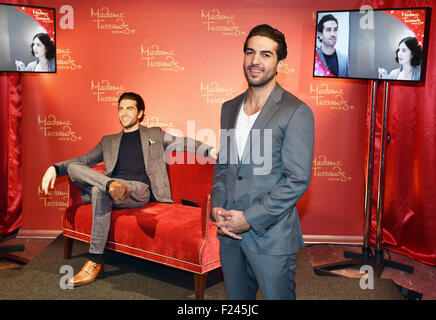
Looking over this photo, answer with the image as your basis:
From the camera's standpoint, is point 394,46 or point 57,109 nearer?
point 394,46

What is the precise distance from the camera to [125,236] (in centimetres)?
320

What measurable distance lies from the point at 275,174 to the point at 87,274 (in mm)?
2134

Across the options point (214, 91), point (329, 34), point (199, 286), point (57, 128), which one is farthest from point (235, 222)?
point (57, 128)

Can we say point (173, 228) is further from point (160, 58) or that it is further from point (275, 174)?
point (160, 58)

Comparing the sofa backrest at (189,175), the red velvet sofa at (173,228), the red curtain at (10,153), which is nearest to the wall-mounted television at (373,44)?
the sofa backrest at (189,175)

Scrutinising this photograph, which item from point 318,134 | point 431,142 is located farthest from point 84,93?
point 431,142

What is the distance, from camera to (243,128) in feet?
5.42

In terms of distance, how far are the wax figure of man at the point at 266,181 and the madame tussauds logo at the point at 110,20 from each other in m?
2.94

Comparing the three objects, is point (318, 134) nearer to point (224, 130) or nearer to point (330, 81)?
point (330, 81)

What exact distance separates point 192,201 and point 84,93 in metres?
1.71

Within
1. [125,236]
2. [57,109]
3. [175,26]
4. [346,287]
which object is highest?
[175,26]

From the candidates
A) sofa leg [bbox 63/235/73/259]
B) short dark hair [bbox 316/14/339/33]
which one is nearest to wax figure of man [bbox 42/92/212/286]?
sofa leg [bbox 63/235/73/259]

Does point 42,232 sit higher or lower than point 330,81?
lower

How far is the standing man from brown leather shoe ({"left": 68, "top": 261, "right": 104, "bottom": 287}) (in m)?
2.46
